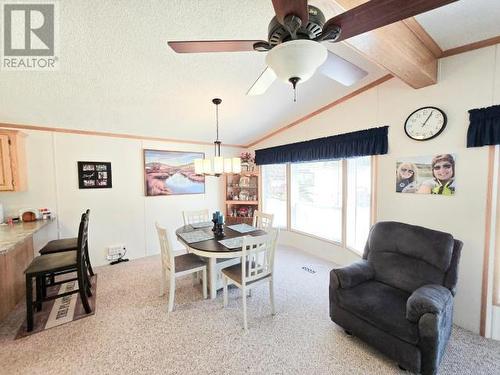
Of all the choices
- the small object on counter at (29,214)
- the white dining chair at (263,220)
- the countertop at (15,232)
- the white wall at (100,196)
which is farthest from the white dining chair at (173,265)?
the small object on counter at (29,214)

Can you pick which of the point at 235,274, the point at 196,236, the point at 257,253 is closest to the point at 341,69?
the point at 257,253

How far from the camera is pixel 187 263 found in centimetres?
256

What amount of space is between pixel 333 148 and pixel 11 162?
4.53m

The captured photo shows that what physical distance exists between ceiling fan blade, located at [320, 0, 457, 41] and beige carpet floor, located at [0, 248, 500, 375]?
2267mm

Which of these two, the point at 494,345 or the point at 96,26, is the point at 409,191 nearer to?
the point at 494,345

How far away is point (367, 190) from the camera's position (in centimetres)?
313

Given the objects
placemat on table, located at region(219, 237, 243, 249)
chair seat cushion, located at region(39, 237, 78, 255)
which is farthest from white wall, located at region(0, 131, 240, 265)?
placemat on table, located at region(219, 237, 243, 249)

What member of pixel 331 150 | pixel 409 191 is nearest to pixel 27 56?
pixel 331 150

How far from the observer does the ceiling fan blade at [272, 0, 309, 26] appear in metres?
0.83

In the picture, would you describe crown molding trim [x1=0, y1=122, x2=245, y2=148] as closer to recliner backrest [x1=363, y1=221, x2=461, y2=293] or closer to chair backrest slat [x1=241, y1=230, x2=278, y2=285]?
chair backrest slat [x1=241, y1=230, x2=278, y2=285]

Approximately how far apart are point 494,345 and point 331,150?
2.64 m

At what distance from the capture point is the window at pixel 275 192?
186 inches

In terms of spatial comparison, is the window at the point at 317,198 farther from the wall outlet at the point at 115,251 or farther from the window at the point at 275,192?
the wall outlet at the point at 115,251

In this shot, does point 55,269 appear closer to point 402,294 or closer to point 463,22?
point 402,294
